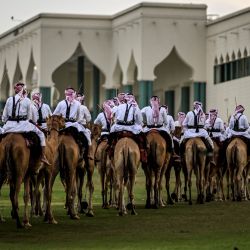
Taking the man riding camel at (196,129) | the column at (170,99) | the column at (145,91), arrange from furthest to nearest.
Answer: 1. the column at (170,99)
2. the column at (145,91)
3. the man riding camel at (196,129)

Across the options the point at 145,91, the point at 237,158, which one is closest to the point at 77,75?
the point at 145,91

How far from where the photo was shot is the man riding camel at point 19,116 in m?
25.7

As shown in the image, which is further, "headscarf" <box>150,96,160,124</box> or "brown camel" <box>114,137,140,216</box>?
"headscarf" <box>150,96,160,124</box>

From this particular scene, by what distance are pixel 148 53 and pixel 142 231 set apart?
5919 cm

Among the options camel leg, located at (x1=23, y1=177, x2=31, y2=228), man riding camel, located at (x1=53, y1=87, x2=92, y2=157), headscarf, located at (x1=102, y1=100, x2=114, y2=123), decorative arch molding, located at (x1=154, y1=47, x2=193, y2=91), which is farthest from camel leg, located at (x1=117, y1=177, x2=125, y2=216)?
decorative arch molding, located at (x1=154, y1=47, x2=193, y2=91)

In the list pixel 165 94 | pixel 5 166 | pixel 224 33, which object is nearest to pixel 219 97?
pixel 224 33

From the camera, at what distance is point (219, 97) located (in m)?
81.9

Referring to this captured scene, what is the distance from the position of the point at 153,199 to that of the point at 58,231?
9.13 metres

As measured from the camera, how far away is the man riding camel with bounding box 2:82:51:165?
84.5 feet

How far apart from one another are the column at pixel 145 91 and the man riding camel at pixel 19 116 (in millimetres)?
57526

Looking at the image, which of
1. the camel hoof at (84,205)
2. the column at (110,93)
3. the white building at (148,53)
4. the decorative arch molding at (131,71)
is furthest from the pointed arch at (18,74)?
the camel hoof at (84,205)

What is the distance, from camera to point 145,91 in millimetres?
83562

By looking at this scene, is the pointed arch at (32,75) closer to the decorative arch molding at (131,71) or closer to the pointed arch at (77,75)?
the pointed arch at (77,75)

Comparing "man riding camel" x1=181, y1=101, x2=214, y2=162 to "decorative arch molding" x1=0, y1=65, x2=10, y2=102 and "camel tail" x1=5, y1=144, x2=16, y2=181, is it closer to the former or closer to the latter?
"camel tail" x1=5, y1=144, x2=16, y2=181
